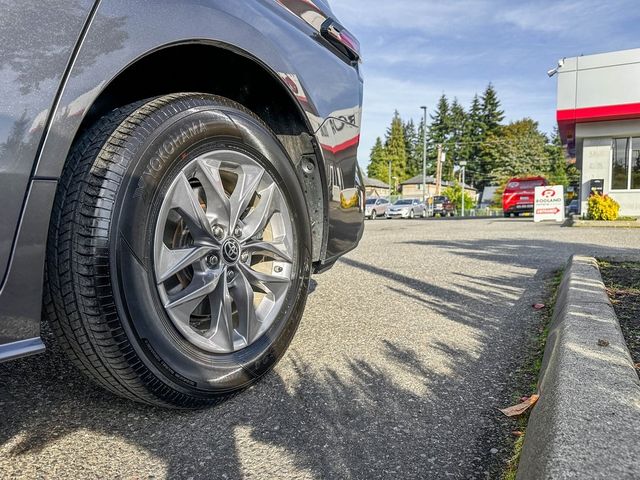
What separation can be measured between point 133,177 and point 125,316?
0.41 m

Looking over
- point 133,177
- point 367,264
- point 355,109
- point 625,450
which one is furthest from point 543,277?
point 133,177

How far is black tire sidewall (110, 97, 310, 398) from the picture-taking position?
4.55ft

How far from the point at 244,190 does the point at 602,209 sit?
14.0 metres

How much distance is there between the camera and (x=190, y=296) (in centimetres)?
160

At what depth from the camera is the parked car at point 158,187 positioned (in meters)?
1.22

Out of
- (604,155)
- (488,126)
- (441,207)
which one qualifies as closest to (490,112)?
(488,126)

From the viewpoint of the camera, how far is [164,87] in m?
1.92

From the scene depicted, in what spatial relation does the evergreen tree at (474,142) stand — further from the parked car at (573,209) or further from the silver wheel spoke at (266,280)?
the silver wheel spoke at (266,280)

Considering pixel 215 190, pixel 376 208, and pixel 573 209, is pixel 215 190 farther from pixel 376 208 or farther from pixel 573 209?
pixel 376 208

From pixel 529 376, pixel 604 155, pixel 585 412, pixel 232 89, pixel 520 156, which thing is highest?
pixel 520 156

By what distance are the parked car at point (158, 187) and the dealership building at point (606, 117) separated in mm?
15488

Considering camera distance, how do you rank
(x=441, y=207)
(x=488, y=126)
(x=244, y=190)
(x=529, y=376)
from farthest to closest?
(x=488, y=126), (x=441, y=207), (x=529, y=376), (x=244, y=190)

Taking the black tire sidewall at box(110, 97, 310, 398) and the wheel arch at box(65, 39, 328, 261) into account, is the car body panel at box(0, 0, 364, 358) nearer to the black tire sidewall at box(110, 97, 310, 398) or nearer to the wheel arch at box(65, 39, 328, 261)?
the wheel arch at box(65, 39, 328, 261)

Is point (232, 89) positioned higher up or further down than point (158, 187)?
higher up
